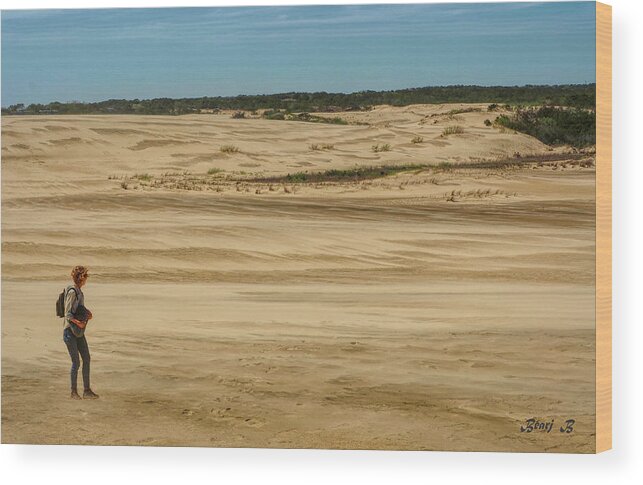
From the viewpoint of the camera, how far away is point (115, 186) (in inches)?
361

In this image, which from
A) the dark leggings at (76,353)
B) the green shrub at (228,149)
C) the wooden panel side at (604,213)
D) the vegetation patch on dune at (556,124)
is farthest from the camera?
the green shrub at (228,149)

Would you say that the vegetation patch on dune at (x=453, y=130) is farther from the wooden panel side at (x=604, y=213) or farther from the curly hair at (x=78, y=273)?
the curly hair at (x=78, y=273)

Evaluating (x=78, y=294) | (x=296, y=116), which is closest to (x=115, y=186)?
(x=78, y=294)

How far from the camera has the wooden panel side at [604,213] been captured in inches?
340

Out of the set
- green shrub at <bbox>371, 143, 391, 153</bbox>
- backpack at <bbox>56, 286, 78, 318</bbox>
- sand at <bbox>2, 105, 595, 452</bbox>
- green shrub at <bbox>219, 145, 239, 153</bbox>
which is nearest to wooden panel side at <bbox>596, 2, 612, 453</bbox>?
sand at <bbox>2, 105, 595, 452</bbox>

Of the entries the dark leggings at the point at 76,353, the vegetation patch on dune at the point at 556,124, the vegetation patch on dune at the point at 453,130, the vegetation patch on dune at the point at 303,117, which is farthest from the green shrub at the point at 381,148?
the dark leggings at the point at 76,353

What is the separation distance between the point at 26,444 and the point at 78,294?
1269 millimetres

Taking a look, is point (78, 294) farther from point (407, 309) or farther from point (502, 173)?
point (502, 173)

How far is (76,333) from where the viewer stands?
9.00 metres

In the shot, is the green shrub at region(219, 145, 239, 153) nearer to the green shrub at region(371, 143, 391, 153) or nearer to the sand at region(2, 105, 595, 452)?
the sand at region(2, 105, 595, 452)

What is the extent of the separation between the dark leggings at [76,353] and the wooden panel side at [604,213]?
3967 mm

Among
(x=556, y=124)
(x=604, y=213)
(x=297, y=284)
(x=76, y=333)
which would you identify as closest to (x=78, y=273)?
(x=76, y=333)

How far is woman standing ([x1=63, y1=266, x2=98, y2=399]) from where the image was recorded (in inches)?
353

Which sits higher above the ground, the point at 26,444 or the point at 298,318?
the point at 298,318
